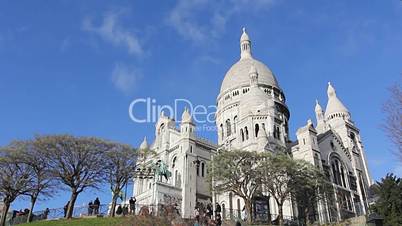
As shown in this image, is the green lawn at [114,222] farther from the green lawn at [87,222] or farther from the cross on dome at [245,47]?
the cross on dome at [245,47]

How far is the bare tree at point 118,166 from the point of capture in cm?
3566

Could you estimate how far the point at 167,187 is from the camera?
45.5 meters

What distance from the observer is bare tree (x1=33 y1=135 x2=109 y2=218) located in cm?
3397

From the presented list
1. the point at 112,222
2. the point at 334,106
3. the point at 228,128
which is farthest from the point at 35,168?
the point at 334,106

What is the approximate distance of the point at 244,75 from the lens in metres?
68.6

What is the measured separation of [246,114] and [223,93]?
1557 cm

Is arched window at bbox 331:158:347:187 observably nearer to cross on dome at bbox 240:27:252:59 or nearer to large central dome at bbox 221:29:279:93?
large central dome at bbox 221:29:279:93

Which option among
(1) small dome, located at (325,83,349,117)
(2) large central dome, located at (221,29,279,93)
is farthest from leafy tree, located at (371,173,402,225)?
(2) large central dome, located at (221,29,279,93)

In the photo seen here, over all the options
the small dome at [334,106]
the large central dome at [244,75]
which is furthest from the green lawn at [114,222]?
the small dome at [334,106]

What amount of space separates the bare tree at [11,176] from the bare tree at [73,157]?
9.31ft

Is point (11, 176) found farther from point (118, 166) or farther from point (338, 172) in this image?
point (338, 172)

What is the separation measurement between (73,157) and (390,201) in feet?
83.9

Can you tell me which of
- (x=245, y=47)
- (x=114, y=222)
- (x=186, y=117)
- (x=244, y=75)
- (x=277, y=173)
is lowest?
(x=114, y=222)

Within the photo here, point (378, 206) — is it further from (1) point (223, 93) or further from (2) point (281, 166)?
(1) point (223, 93)
